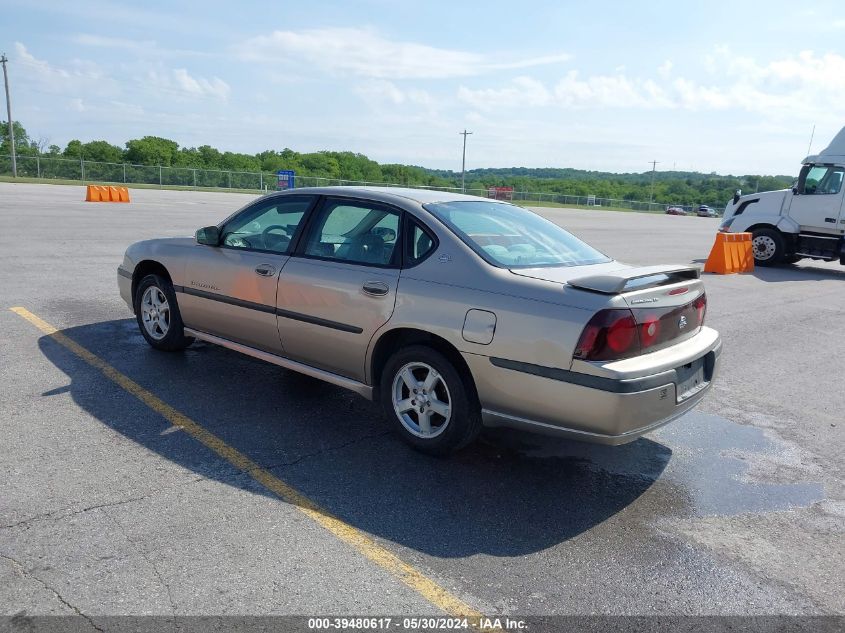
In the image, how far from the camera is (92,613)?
8.43ft

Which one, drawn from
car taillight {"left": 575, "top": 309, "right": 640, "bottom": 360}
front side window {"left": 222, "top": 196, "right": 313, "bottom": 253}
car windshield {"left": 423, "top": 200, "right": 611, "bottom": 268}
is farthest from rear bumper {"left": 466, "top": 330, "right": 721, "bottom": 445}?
front side window {"left": 222, "top": 196, "right": 313, "bottom": 253}

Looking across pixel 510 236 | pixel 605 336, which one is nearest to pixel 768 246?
pixel 510 236

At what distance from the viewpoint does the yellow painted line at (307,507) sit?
9.12ft

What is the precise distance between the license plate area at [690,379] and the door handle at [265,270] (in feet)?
9.14

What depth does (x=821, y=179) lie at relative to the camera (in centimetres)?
1457

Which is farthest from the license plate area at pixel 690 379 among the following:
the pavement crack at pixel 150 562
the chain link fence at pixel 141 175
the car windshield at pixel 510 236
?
the chain link fence at pixel 141 175

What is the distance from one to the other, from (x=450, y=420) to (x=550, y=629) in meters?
1.49

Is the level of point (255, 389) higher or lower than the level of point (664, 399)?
lower

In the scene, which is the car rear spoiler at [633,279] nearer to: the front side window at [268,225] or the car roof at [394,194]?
the car roof at [394,194]

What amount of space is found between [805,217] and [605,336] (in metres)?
13.9

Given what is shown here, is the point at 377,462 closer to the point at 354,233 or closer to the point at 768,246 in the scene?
the point at 354,233

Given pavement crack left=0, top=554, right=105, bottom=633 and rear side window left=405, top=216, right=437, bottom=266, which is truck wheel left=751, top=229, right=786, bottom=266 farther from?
pavement crack left=0, top=554, right=105, bottom=633

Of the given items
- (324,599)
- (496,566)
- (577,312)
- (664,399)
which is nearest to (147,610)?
(324,599)

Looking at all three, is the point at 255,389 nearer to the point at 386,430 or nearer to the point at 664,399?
the point at 386,430
